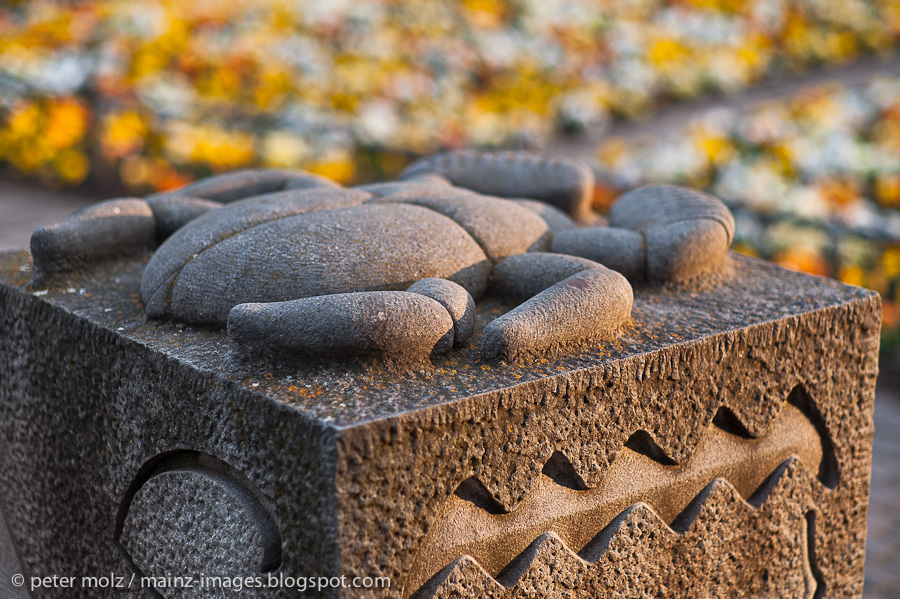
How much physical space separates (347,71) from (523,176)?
4290mm

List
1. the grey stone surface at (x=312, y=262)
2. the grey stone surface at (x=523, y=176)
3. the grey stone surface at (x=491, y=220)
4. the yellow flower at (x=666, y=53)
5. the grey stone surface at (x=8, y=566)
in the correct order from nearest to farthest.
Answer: the grey stone surface at (x=312, y=262) → the grey stone surface at (x=491, y=220) → the grey stone surface at (x=8, y=566) → the grey stone surface at (x=523, y=176) → the yellow flower at (x=666, y=53)

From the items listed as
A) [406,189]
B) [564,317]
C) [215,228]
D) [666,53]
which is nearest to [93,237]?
[215,228]

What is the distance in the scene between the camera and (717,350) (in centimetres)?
169

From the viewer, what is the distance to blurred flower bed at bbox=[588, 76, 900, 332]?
4.12m

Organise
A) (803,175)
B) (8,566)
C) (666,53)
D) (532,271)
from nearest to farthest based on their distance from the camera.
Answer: (532,271) < (8,566) < (803,175) < (666,53)

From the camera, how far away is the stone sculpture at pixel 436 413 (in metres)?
1.38

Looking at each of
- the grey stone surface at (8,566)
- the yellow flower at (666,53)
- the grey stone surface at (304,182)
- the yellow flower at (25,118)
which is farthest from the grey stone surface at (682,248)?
the yellow flower at (666,53)

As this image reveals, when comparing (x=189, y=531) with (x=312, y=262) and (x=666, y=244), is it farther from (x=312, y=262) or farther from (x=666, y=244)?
(x=666, y=244)

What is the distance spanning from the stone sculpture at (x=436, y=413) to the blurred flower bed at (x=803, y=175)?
2.23m

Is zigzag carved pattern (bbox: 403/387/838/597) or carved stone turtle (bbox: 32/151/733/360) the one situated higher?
carved stone turtle (bbox: 32/151/733/360)

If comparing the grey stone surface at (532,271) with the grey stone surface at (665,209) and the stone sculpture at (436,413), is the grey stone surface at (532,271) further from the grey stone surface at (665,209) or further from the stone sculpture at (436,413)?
the grey stone surface at (665,209)

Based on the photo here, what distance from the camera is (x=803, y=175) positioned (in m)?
5.10

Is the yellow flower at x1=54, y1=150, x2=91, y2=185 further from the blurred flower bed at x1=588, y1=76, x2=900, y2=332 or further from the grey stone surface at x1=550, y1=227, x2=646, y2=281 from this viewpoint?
the grey stone surface at x1=550, y1=227, x2=646, y2=281

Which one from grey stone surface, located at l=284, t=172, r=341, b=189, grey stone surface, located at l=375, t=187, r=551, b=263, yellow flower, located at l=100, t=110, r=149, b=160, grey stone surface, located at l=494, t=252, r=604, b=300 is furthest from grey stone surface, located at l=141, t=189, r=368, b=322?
yellow flower, located at l=100, t=110, r=149, b=160
